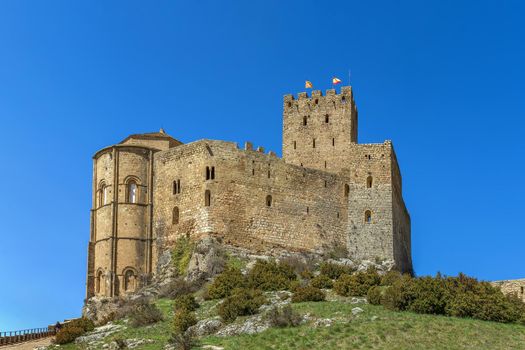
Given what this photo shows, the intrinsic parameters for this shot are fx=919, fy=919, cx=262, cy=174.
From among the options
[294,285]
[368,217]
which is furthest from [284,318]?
[368,217]

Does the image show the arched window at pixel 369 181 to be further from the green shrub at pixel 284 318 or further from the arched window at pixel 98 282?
the green shrub at pixel 284 318

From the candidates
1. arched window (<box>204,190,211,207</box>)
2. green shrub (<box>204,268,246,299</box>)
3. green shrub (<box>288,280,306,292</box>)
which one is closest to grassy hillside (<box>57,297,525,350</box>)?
green shrub (<box>288,280,306,292</box>)

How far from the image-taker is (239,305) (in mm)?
41500

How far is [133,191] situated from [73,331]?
44.1ft

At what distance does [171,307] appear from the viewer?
150 feet

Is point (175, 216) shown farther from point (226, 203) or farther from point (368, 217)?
point (368, 217)

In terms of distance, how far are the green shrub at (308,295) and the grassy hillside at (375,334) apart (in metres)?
1.70

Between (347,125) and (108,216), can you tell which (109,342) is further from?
(347,125)

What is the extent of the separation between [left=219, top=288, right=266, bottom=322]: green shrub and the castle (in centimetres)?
991

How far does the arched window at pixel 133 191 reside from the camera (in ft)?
179

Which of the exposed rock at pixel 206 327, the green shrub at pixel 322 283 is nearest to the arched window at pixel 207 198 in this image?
the green shrub at pixel 322 283

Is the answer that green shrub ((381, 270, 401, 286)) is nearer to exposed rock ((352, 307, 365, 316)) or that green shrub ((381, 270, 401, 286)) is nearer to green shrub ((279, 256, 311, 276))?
green shrub ((279, 256, 311, 276))

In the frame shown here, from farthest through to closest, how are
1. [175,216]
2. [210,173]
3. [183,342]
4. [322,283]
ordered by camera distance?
[175,216]
[210,173]
[322,283]
[183,342]

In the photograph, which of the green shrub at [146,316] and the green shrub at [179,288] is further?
the green shrub at [179,288]
